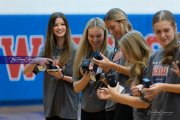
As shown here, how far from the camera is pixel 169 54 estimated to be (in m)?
1.59

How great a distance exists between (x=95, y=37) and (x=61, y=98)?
75cm

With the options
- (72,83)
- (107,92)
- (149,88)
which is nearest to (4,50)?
(72,83)

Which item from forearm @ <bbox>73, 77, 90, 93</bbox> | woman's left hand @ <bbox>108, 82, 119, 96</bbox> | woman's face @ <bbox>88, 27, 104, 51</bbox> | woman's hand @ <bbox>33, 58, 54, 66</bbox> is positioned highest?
woman's face @ <bbox>88, 27, 104, 51</bbox>

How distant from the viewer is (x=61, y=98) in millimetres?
2619

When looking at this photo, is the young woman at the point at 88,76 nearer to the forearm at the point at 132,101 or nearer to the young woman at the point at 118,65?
the young woman at the point at 118,65

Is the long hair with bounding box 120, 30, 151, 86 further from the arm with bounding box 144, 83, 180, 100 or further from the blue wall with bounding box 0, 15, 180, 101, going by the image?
the blue wall with bounding box 0, 15, 180, 101

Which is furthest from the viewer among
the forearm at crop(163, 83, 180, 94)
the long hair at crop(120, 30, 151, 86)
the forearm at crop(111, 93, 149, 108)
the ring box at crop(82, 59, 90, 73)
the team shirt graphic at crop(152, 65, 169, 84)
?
the ring box at crop(82, 59, 90, 73)

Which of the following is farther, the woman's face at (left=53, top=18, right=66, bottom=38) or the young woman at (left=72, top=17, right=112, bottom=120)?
the woman's face at (left=53, top=18, right=66, bottom=38)

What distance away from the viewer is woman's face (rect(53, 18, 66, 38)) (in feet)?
8.85

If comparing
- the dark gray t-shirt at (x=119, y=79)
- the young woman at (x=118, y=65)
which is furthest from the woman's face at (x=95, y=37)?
the dark gray t-shirt at (x=119, y=79)

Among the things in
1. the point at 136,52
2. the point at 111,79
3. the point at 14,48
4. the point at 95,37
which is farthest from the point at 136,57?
the point at 14,48

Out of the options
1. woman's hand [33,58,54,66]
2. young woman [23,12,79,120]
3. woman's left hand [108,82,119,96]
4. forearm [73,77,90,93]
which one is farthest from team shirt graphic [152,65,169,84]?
woman's hand [33,58,54,66]

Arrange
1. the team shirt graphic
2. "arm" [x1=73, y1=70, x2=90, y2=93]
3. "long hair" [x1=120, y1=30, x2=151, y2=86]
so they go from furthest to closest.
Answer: "arm" [x1=73, y1=70, x2=90, y2=93], "long hair" [x1=120, y1=30, x2=151, y2=86], the team shirt graphic

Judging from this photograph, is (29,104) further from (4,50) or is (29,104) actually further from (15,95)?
(4,50)
